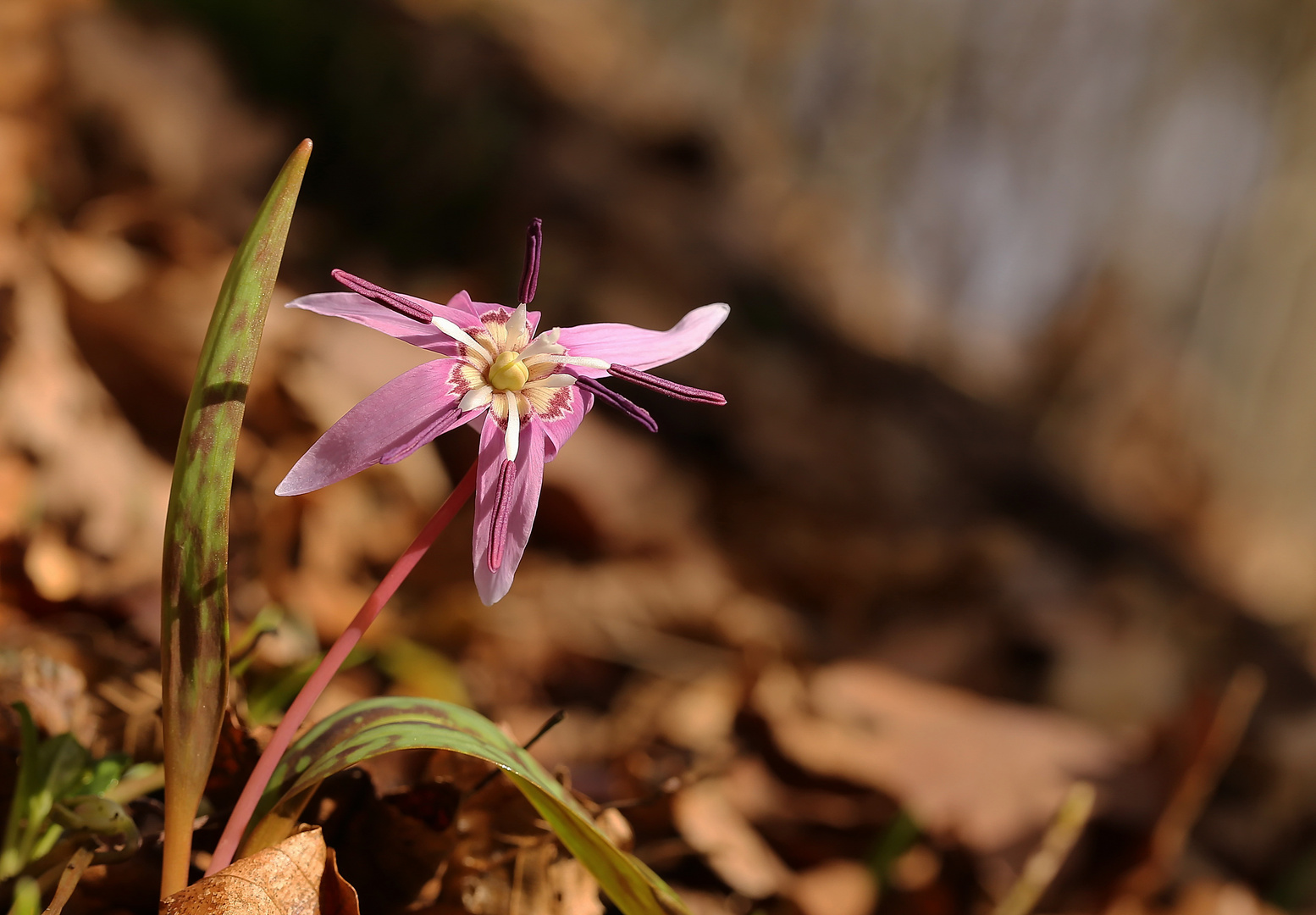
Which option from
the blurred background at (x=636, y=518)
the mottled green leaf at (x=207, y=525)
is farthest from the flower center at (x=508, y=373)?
the blurred background at (x=636, y=518)

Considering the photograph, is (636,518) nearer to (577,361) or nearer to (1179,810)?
(1179,810)

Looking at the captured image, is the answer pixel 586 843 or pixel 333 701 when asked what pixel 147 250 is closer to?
pixel 333 701

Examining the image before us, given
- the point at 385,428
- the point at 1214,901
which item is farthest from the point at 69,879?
the point at 1214,901

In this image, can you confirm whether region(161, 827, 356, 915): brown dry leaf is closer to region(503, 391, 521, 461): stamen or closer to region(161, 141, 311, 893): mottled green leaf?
region(161, 141, 311, 893): mottled green leaf

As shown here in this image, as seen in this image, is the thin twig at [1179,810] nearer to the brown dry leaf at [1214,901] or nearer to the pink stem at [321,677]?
the brown dry leaf at [1214,901]

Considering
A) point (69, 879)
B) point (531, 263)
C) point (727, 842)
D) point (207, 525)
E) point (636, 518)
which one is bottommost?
point (636, 518)

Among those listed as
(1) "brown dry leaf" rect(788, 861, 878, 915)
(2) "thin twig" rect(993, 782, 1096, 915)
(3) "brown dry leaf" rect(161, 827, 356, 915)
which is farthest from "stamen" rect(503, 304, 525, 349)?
(2) "thin twig" rect(993, 782, 1096, 915)

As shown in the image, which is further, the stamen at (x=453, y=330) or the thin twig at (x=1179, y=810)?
the thin twig at (x=1179, y=810)
